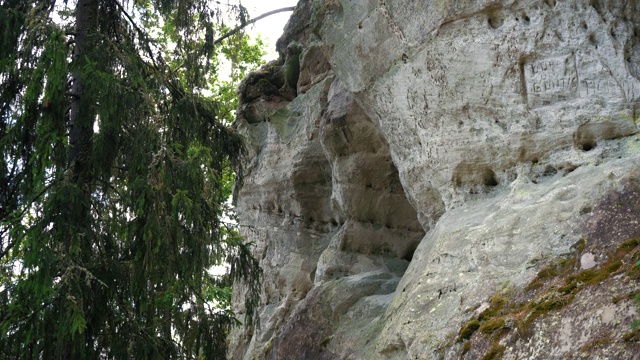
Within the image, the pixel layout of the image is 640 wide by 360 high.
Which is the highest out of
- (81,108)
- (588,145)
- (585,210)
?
(81,108)

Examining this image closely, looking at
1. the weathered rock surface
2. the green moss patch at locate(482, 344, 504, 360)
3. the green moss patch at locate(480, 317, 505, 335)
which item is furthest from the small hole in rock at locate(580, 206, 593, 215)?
the green moss patch at locate(482, 344, 504, 360)

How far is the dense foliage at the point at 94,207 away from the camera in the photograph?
812 cm

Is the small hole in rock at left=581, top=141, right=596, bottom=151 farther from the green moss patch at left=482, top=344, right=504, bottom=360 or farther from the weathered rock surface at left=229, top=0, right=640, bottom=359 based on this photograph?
the green moss patch at left=482, top=344, right=504, bottom=360

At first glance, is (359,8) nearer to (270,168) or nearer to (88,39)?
(88,39)

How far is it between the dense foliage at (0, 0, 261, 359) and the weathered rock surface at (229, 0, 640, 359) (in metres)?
1.75

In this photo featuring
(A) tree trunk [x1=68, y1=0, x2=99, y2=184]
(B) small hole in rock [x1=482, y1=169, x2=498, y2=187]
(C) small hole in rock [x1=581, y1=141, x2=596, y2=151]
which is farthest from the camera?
(A) tree trunk [x1=68, y1=0, x2=99, y2=184]

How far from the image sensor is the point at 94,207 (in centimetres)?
927

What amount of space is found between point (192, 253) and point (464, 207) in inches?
119

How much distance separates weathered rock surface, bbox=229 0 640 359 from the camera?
6.48m

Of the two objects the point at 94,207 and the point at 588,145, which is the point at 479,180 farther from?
→ the point at 94,207

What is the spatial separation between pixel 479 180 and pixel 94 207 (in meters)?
4.28

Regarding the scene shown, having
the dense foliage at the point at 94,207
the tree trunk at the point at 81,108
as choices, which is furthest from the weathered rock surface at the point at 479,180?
the tree trunk at the point at 81,108

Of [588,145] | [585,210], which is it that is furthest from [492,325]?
[588,145]

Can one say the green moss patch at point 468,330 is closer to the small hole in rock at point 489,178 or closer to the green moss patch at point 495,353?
the green moss patch at point 495,353
